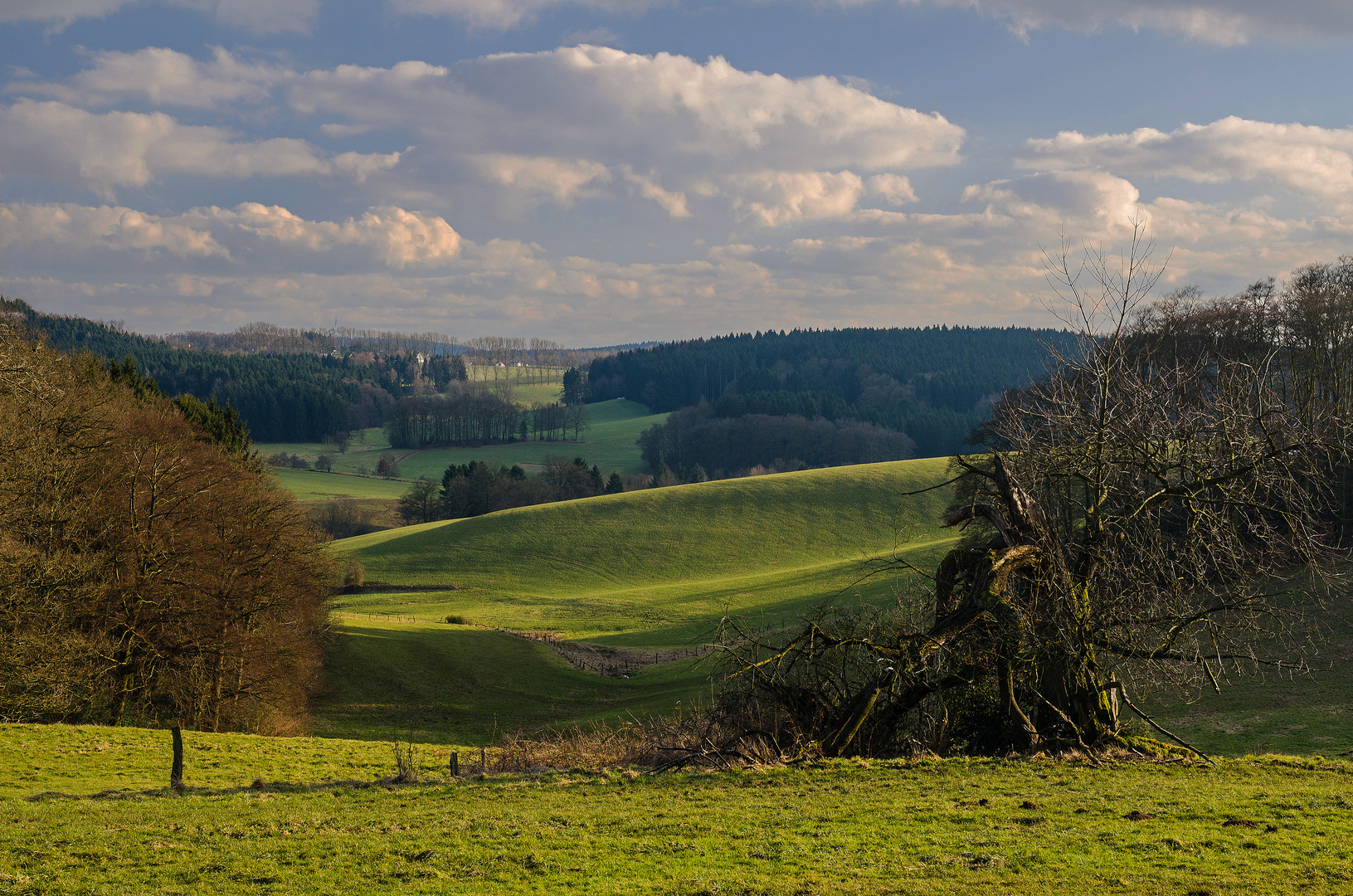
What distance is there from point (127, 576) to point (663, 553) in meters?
54.3

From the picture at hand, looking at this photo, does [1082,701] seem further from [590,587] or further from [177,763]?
[590,587]

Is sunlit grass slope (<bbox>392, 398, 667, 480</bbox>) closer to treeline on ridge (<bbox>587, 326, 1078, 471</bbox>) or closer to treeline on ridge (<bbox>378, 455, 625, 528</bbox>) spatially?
treeline on ridge (<bbox>587, 326, 1078, 471</bbox>)

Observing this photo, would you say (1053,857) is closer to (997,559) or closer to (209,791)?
(997,559)

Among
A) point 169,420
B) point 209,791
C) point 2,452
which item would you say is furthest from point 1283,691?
point 169,420

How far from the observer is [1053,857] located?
867cm

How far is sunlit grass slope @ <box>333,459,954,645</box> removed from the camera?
60.8 metres

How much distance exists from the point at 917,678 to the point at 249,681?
87.9ft

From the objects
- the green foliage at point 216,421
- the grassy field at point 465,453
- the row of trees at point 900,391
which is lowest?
the grassy field at point 465,453

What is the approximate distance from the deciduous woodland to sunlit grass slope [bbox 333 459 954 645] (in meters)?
24.7

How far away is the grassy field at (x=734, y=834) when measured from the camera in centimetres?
823

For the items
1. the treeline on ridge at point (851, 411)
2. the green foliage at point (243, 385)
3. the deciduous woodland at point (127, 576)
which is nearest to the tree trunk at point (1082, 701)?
the deciduous woodland at point (127, 576)

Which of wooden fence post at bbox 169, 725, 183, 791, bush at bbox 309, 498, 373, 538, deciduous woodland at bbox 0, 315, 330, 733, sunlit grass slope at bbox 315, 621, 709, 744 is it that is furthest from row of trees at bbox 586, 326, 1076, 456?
wooden fence post at bbox 169, 725, 183, 791

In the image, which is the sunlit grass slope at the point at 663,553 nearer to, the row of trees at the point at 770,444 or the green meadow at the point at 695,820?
the row of trees at the point at 770,444

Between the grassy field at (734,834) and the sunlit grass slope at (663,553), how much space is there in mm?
39828
